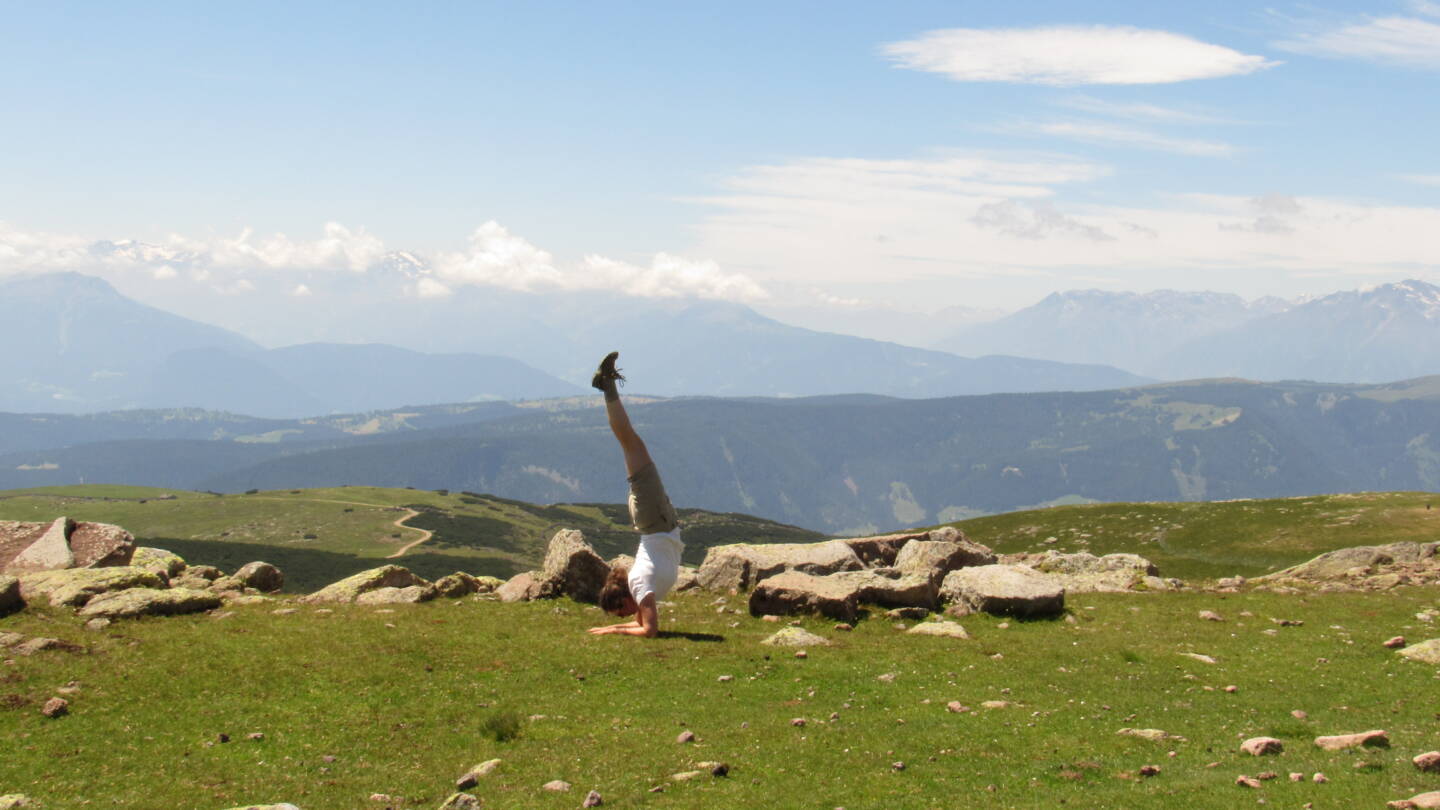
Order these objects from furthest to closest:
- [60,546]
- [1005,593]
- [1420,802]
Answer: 1. [1005,593]
2. [60,546]
3. [1420,802]

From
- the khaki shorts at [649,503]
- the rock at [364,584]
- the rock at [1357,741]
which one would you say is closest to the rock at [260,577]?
the rock at [364,584]

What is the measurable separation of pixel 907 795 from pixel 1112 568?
113ft

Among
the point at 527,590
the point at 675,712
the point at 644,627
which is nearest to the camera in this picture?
the point at 675,712

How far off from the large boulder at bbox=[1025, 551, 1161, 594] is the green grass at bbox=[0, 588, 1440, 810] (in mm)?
9755

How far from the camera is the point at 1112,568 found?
43.4 m

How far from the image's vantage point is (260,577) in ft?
108

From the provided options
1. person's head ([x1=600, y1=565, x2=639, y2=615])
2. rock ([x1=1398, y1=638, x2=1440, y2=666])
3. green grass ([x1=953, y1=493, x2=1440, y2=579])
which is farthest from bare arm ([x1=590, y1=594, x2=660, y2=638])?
green grass ([x1=953, y1=493, x2=1440, y2=579])

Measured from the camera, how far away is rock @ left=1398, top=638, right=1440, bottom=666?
22547 mm

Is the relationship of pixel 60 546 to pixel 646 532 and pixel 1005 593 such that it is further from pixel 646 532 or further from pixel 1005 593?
pixel 1005 593

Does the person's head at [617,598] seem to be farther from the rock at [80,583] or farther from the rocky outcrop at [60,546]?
the rocky outcrop at [60,546]

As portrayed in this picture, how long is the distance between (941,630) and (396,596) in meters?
17.0

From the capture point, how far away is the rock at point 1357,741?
15016mm

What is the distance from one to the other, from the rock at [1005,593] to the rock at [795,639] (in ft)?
23.9

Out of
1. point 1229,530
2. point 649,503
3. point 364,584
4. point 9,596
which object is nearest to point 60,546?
point 9,596
